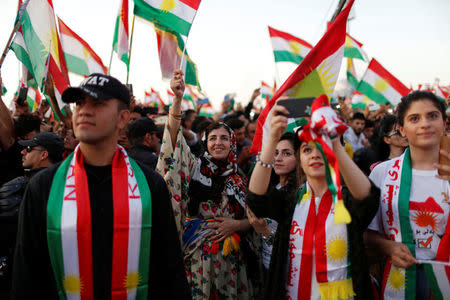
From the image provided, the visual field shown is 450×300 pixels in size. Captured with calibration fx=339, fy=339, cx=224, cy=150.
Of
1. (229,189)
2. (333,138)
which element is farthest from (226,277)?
(333,138)

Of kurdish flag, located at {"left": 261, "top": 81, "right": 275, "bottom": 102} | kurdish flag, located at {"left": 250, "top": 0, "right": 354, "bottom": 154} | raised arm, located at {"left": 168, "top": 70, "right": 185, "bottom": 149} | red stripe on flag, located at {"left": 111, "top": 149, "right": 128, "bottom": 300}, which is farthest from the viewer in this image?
kurdish flag, located at {"left": 261, "top": 81, "right": 275, "bottom": 102}

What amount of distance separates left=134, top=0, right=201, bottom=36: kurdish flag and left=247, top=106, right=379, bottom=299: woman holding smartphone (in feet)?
6.07

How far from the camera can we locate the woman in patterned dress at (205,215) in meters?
2.86

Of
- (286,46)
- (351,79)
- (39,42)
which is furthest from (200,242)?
(351,79)

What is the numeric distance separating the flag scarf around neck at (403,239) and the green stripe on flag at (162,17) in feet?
7.74

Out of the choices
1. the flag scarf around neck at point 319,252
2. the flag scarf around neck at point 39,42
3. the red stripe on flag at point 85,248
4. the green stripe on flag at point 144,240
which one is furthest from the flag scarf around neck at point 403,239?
the flag scarf around neck at point 39,42

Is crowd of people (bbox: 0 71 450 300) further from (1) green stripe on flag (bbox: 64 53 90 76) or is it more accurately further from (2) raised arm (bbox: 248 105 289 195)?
(1) green stripe on flag (bbox: 64 53 90 76)

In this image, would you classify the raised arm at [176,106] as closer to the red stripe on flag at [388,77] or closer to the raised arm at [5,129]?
the raised arm at [5,129]

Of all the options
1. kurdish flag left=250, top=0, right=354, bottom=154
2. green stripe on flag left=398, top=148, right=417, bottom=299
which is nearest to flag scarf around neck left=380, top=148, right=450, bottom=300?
green stripe on flag left=398, top=148, right=417, bottom=299

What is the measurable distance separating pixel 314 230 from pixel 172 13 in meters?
2.54

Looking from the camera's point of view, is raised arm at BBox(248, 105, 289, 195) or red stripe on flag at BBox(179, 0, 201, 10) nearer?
raised arm at BBox(248, 105, 289, 195)

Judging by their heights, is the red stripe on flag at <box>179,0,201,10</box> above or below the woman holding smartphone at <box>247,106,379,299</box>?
above

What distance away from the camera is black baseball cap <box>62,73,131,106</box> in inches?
76.3

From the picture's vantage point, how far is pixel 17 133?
13.6ft
